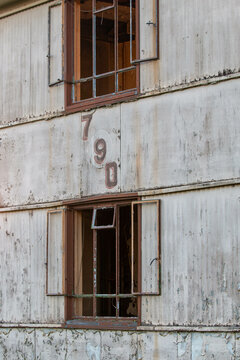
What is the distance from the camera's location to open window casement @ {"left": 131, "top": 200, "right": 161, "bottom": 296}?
12289 mm

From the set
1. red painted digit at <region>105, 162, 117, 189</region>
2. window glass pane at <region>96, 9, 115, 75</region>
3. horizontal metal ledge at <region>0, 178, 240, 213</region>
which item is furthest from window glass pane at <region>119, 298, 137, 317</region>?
window glass pane at <region>96, 9, 115, 75</region>

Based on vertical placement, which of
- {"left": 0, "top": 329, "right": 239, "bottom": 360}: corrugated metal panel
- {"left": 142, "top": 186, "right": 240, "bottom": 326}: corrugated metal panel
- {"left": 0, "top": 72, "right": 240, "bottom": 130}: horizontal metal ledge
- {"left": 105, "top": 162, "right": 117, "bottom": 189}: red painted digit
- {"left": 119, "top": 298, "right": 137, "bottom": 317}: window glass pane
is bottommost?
{"left": 0, "top": 329, "right": 239, "bottom": 360}: corrugated metal panel

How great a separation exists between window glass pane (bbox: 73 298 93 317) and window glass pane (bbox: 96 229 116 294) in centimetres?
43

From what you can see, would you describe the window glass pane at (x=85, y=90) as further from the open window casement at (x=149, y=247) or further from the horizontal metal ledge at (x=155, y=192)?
the open window casement at (x=149, y=247)

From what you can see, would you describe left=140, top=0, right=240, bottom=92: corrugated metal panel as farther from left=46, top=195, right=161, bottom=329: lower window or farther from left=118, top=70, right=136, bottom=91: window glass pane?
left=118, top=70, right=136, bottom=91: window glass pane

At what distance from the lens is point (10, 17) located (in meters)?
15.4

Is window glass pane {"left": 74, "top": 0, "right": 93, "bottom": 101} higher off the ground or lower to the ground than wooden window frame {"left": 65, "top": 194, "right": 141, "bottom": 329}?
higher

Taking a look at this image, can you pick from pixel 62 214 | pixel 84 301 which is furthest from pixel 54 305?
pixel 62 214

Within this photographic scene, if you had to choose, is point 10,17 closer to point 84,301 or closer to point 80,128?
point 80,128

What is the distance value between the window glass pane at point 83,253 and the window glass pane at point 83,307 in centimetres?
14

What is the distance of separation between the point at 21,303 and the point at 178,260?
11.2 feet

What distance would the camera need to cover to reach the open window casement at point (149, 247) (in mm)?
12289

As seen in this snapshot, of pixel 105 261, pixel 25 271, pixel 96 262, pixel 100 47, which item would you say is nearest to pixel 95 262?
pixel 96 262

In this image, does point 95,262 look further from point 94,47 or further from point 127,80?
point 127,80
